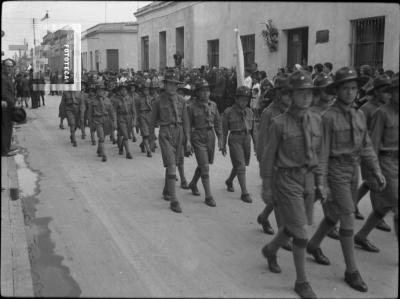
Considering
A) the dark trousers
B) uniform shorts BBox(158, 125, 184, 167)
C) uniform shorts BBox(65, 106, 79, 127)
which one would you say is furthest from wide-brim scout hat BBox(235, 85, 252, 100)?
uniform shorts BBox(65, 106, 79, 127)

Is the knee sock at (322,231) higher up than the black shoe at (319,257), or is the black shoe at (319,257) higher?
the knee sock at (322,231)

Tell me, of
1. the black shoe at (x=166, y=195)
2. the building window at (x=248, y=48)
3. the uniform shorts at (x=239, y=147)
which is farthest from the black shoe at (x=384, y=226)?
the black shoe at (x=166, y=195)

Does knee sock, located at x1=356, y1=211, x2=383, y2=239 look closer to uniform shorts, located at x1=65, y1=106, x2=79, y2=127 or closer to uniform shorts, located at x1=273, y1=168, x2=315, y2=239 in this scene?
uniform shorts, located at x1=273, y1=168, x2=315, y2=239

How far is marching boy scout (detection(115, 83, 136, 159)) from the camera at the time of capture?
1155cm

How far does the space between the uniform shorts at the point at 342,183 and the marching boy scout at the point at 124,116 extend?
7552 mm

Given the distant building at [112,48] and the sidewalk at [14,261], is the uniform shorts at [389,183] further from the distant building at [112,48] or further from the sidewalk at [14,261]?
the sidewalk at [14,261]

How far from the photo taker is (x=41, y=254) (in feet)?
16.5

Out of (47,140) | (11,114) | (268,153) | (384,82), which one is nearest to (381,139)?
(384,82)

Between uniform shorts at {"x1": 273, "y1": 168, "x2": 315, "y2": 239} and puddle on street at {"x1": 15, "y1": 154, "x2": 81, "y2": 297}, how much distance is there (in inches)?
69.0

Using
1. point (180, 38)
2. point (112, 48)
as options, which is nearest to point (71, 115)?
point (112, 48)

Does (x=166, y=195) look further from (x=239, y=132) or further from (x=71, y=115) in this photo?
(x=71, y=115)

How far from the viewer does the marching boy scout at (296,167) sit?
4.15 metres

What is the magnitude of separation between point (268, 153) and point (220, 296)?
1240 millimetres

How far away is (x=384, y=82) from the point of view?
17.3ft
